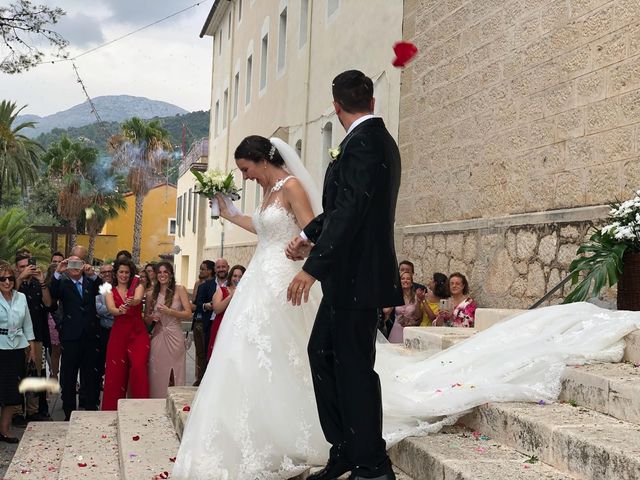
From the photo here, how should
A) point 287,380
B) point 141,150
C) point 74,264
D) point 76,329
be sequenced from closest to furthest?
1. point 287,380
2. point 76,329
3. point 74,264
4. point 141,150

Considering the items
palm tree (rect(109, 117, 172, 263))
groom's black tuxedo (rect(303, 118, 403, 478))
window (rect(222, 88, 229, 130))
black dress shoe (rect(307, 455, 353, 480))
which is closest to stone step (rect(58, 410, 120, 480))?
black dress shoe (rect(307, 455, 353, 480))

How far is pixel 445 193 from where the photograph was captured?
9641mm

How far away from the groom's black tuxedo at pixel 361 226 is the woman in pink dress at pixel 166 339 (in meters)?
5.58

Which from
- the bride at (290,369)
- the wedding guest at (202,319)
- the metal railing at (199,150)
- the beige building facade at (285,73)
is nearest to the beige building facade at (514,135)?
the beige building facade at (285,73)

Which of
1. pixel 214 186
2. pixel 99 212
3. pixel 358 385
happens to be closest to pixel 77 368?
pixel 214 186

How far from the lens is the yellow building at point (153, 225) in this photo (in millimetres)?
67375

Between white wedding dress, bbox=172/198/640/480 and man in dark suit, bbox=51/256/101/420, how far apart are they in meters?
5.10

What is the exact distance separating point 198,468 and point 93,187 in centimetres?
5410

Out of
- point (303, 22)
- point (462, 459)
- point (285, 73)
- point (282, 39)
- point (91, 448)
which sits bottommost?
point (91, 448)

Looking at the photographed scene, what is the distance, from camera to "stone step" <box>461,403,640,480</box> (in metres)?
3.10

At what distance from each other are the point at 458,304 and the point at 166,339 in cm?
334

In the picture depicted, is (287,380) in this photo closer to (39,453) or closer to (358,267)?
(358,267)

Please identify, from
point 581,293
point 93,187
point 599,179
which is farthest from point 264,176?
point 93,187

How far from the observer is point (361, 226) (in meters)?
3.45
